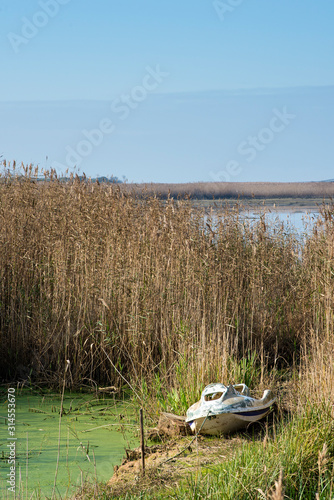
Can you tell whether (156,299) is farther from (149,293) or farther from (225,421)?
(225,421)

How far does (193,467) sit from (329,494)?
30.4 inches

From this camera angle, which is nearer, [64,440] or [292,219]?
[64,440]

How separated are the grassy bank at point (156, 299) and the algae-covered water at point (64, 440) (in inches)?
10.0

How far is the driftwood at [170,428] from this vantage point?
3719 mm

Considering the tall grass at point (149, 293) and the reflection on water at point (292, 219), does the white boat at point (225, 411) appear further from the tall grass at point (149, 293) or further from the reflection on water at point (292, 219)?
the reflection on water at point (292, 219)

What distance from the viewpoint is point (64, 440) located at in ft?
12.5

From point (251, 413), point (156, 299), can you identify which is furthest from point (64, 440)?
point (156, 299)

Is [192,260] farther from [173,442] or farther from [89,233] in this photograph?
[173,442]

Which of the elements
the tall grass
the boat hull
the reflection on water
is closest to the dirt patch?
the boat hull

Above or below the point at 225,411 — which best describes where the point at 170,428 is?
below

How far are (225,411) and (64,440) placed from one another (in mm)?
1107

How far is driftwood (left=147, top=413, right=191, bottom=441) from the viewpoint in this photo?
372cm

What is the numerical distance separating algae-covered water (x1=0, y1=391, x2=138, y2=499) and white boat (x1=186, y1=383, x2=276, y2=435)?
0.52m

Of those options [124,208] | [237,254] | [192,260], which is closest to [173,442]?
[192,260]
